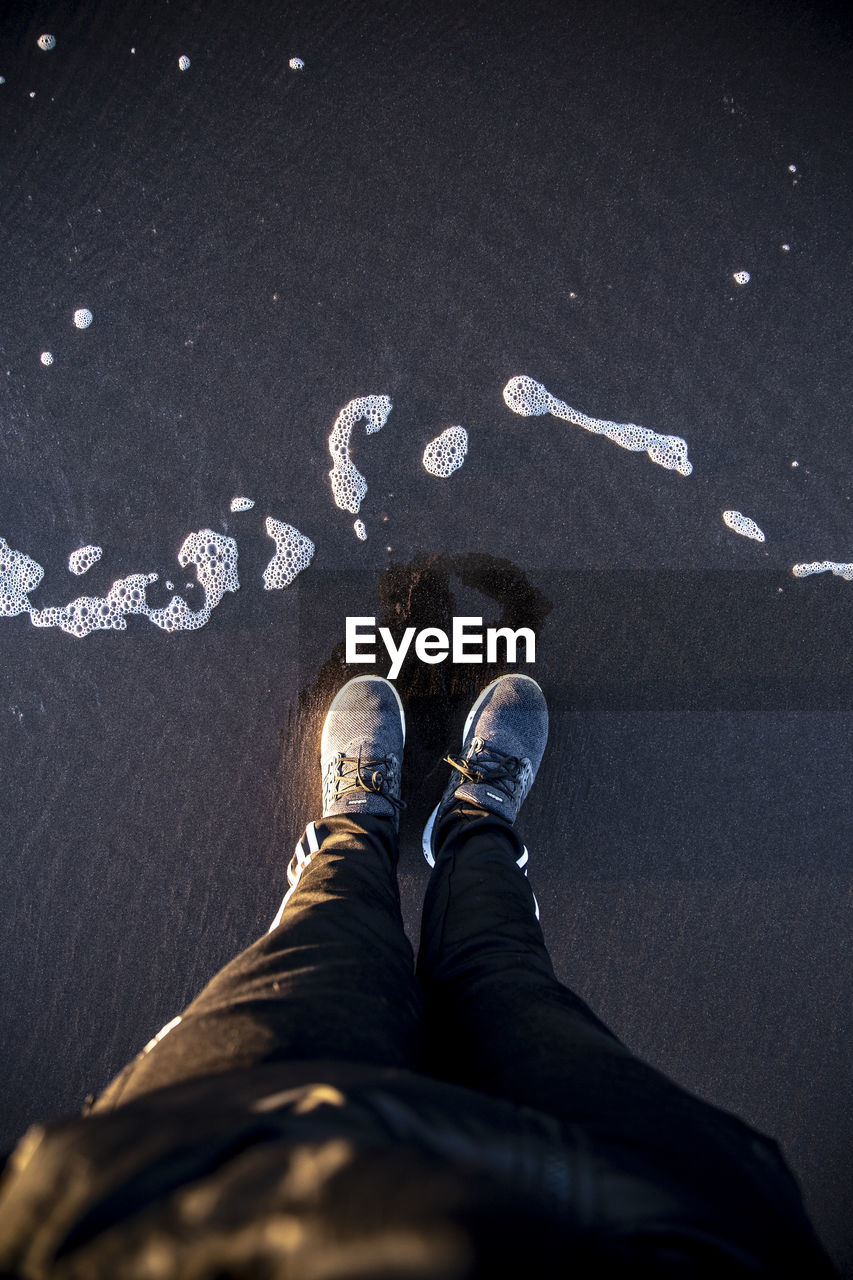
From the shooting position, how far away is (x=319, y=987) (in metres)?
0.63

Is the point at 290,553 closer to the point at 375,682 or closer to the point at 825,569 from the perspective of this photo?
the point at 375,682

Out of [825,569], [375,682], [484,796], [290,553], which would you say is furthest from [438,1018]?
[825,569]

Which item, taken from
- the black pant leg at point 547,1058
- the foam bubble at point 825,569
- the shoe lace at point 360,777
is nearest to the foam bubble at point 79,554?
the shoe lace at point 360,777

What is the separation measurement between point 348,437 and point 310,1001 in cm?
84

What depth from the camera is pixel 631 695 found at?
42.3 inches

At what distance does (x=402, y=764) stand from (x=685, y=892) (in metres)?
0.52

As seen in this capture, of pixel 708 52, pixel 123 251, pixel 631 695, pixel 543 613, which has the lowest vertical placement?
pixel 631 695

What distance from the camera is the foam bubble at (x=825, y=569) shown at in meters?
1.08

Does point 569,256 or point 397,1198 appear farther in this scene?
point 569,256

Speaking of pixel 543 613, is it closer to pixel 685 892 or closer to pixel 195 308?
pixel 685 892

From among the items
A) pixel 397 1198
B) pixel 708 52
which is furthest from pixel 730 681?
pixel 708 52

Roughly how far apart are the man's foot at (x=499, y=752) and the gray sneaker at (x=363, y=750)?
100mm

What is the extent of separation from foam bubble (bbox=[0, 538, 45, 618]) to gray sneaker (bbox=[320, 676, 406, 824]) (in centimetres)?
56

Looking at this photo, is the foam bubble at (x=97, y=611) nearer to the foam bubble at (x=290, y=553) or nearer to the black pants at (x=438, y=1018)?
the foam bubble at (x=290, y=553)
